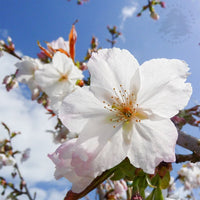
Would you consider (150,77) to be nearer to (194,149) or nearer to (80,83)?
(194,149)

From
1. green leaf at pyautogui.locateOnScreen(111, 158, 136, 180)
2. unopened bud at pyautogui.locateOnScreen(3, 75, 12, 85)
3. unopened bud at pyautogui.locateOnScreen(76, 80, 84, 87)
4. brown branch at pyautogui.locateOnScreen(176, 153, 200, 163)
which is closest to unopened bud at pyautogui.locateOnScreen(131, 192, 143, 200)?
green leaf at pyautogui.locateOnScreen(111, 158, 136, 180)

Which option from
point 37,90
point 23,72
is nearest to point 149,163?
point 23,72

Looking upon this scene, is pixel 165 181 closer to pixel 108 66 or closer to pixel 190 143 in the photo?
pixel 190 143

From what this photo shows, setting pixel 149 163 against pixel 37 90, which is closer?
pixel 149 163

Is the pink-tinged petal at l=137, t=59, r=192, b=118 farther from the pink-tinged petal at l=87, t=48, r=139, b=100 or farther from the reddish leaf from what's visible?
the reddish leaf

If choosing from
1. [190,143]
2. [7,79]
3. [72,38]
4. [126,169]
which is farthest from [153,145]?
[7,79]

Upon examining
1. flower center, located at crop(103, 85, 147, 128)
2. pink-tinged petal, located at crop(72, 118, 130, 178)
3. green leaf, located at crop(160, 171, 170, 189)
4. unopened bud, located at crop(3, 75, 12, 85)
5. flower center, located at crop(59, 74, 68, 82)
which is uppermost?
unopened bud, located at crop(3, 75, 12, 85)

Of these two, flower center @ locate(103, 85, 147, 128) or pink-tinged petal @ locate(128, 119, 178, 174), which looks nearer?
pink-tinged petal @ locate(128, 119, 178, 174)
